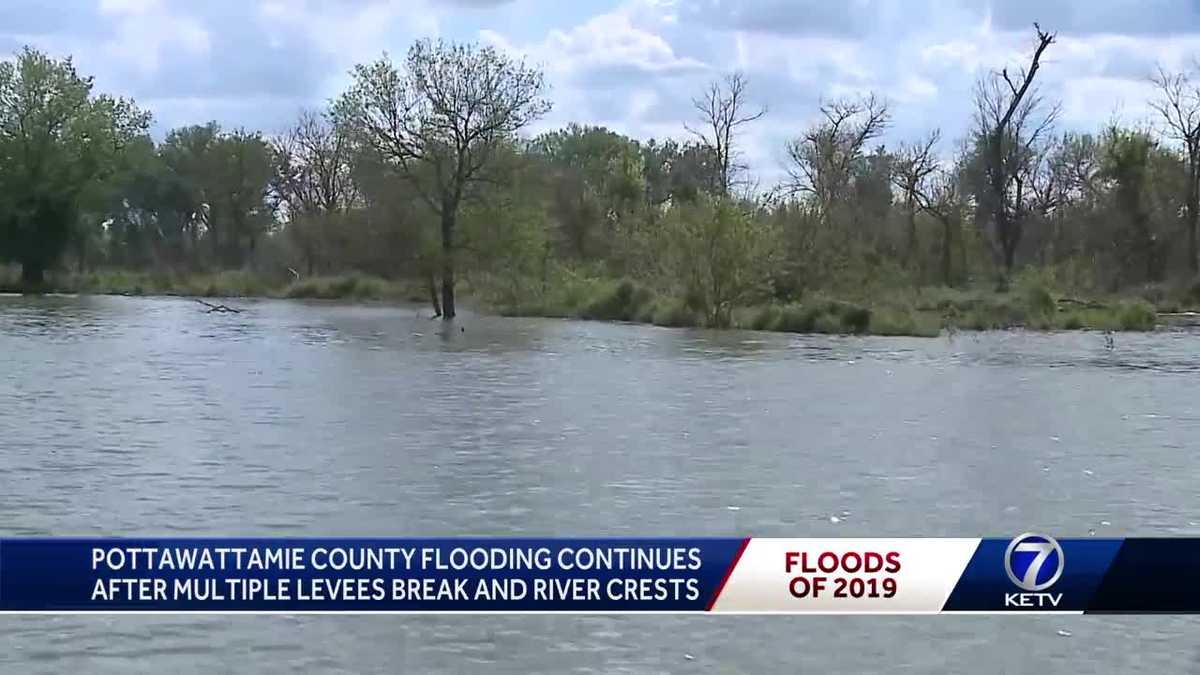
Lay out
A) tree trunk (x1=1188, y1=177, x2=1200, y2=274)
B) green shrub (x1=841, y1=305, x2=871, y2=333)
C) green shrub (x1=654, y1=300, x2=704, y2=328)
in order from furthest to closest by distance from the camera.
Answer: tree trunk (x1=1188, y1=177, x2=1200, y2=274) < green shrub (x1=654, y1=300, x2=704, y2=328) < green shrub (x1=841, y1=305, x2=871, y2=333)

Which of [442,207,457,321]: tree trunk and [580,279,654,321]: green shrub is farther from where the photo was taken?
[442,207,457,321]: tree trunk

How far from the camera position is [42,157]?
6053cm

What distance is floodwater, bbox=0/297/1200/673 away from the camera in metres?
7.57

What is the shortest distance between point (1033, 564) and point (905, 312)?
3116 cm

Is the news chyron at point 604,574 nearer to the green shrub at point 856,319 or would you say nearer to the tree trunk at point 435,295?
the green shrub at point 856,319

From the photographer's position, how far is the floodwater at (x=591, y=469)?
7570mm

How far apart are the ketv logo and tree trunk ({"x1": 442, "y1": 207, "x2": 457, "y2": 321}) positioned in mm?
38431

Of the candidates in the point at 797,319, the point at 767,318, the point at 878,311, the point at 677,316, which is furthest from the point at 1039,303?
the point at 677,316

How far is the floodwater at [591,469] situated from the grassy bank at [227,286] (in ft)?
96.2

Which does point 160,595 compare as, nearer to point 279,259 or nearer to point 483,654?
point 483,654

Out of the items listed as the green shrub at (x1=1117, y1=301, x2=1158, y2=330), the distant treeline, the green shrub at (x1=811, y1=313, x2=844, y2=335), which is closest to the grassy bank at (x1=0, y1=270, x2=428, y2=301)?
the distant treeline

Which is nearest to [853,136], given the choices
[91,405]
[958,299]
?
[958,299]

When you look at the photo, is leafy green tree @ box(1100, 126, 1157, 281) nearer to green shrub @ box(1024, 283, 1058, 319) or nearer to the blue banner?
green shrub @ box(1024, 283, 1058, 319)

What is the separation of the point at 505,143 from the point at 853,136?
54.7ft
